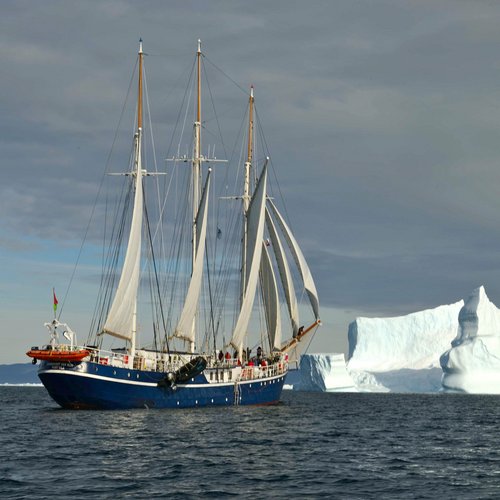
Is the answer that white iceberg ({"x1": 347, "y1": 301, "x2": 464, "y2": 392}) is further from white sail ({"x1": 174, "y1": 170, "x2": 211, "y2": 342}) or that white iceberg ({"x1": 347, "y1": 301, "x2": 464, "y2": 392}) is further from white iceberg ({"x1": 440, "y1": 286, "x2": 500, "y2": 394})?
white sail ({"x1": 174, "y1": 170, "x2": 211, "y2": 342})

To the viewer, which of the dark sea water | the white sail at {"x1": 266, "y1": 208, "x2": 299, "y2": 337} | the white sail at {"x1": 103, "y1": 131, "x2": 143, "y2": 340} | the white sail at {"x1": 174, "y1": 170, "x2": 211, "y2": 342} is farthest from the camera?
the white sail at {"x1": 266, "y1": 208, "x2": 299, "y2": 337}

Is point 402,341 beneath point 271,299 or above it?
above

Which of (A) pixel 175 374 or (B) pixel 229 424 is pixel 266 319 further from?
(B) pixel 229 424

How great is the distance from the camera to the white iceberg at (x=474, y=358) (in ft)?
453

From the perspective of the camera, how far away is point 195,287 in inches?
2913

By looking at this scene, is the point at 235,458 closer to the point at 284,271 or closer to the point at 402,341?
the point at 284,271

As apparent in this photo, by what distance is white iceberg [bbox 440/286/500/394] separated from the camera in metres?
138

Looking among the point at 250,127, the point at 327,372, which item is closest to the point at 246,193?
the point at 250,127

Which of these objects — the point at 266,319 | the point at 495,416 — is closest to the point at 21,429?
the point at 266,319

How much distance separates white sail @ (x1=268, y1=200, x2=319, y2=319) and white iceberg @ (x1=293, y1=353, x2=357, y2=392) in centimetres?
7281

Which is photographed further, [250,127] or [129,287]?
[250,127]

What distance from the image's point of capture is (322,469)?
119 ft

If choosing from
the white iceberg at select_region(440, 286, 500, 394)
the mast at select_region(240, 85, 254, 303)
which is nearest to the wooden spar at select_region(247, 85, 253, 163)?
the mast at select_region(240, 85, 254, 303)

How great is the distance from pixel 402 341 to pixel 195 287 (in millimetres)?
114539
